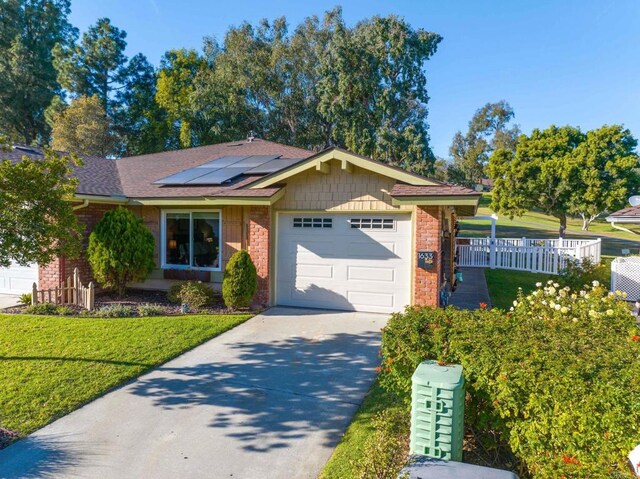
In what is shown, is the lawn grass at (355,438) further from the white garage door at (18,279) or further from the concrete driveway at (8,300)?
the white garage door at (18,279)

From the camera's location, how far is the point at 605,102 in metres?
19.8

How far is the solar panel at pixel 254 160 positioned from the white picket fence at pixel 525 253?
936 centimetres

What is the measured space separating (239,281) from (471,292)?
6869mm

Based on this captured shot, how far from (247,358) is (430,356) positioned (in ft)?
11.6

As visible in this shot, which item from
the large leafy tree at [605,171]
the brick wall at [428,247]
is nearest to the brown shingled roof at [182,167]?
the brick wall at [428,247]

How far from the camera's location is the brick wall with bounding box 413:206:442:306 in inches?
344

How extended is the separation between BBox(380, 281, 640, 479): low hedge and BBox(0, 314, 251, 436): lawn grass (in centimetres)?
387

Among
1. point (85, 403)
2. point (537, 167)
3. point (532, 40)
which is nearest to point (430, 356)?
point (85, 403)

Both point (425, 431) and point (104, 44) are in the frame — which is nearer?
point (425, 431)

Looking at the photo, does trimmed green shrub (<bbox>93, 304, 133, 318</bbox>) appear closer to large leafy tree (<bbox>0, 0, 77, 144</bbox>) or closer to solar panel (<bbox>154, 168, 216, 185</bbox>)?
solar panel (<bbox>154, 168, 216, 185</bbox>)

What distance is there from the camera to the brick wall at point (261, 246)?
9984 millimetres

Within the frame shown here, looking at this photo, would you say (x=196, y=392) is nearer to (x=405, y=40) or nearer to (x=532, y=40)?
(x=532, y=40)

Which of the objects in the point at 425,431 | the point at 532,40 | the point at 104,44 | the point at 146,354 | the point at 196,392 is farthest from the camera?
the point at 104,44

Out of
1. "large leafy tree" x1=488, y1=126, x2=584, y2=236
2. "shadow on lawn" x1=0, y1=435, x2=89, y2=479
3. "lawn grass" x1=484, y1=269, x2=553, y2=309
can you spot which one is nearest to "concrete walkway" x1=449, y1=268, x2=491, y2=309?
"lawn grass" x1=484, y1=269, x2=553, y2=309
